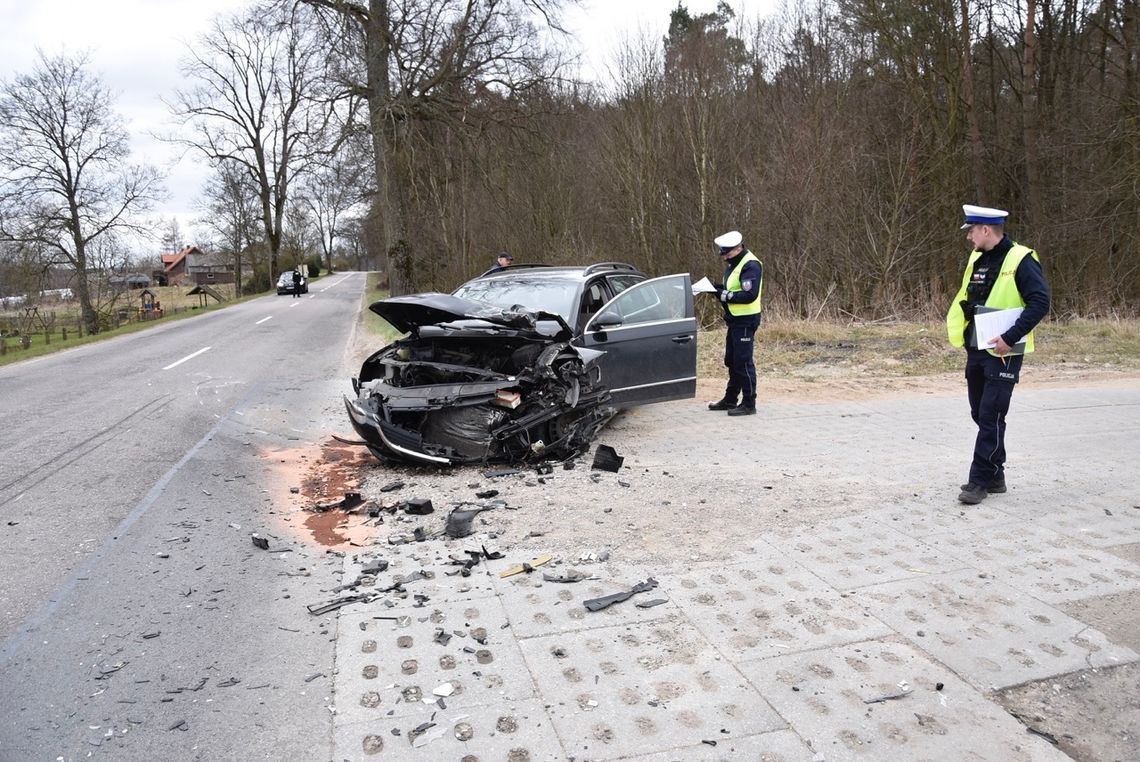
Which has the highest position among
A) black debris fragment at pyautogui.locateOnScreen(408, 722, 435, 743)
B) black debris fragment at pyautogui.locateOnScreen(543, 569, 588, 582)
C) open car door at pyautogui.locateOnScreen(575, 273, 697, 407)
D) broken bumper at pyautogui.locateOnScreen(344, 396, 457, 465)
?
open car door at pyautogui.locateOnScreen(575, 273, 697, 407)

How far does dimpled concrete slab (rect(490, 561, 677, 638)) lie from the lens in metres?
3.61

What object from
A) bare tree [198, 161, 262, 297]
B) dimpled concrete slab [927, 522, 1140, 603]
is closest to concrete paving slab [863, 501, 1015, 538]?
dimpled concrete slab [927, 522, 1140, 603]

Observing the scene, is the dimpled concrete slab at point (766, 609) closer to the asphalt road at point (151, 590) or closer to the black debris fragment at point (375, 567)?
the black debris fragment at point (375, 567)

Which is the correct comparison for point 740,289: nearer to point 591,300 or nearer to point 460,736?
point 591,300

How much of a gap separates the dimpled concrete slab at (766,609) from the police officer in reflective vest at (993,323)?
1.92 m

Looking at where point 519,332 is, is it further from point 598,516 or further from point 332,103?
point 332,103

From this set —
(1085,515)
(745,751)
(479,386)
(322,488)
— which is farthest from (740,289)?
(745,751)

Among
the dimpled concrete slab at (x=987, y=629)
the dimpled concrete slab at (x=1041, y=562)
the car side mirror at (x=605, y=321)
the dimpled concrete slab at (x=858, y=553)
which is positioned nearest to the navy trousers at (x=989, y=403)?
the dimpled concrete slab at (x=1041, y=562)

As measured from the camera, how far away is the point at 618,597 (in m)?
3.85

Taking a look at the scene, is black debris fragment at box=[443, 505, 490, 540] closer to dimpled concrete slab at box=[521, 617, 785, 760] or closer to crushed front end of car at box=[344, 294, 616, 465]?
crushed front end of car at box=[344, 294, 616, 465]

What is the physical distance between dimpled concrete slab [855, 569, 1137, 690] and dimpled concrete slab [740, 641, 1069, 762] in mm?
166

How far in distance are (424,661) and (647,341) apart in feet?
16.2

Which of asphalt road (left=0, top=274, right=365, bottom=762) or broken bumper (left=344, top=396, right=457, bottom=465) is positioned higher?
broken bumper (left=344, top=396, right=457, bottom=465)

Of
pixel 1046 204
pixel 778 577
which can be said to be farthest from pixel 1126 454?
pixel 1046 204
